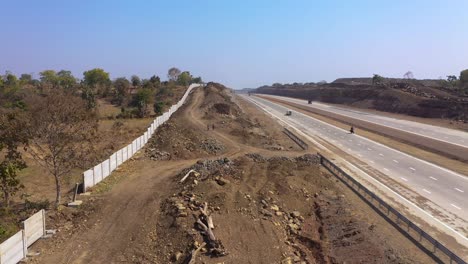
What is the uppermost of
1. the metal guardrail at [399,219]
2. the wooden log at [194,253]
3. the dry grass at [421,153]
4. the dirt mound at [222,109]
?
the dirt mound at [222,109]

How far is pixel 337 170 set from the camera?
36812 mm

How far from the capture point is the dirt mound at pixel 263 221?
1997 cm

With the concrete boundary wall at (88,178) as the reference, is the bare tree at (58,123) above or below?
above

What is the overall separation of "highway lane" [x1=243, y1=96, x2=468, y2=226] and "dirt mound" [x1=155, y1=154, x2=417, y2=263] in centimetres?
703

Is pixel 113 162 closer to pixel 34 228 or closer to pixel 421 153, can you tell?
pixel 34 228

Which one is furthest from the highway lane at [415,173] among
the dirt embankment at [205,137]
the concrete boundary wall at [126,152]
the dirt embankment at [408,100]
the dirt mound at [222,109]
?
the dirt embankment at [408,100]

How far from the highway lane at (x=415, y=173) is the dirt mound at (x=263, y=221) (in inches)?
277

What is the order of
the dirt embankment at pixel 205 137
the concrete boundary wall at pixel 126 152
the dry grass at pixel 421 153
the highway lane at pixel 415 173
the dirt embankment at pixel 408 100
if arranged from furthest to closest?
the dirt embankment at pixel 408 100 < the dirt embankment at pixel 205 137 < the dry grass at pixel 421 153 < the concrete boundary wall at pixel 126 152 < the highway lane at pixel 415 173

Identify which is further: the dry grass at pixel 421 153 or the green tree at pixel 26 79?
the green tree at pixel 26 79

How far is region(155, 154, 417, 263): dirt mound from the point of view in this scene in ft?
65.5

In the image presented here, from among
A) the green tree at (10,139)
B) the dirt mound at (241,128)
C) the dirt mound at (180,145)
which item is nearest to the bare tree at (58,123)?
the green tree at (10,139)

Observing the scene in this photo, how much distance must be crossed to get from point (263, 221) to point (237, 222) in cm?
167

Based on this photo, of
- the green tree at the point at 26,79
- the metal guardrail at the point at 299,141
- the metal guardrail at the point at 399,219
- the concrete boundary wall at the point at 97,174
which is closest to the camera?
the metal guardrail at the point at 399,219

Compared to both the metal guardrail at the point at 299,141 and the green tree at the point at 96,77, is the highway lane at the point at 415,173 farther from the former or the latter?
the green tree at the point at 96,77
